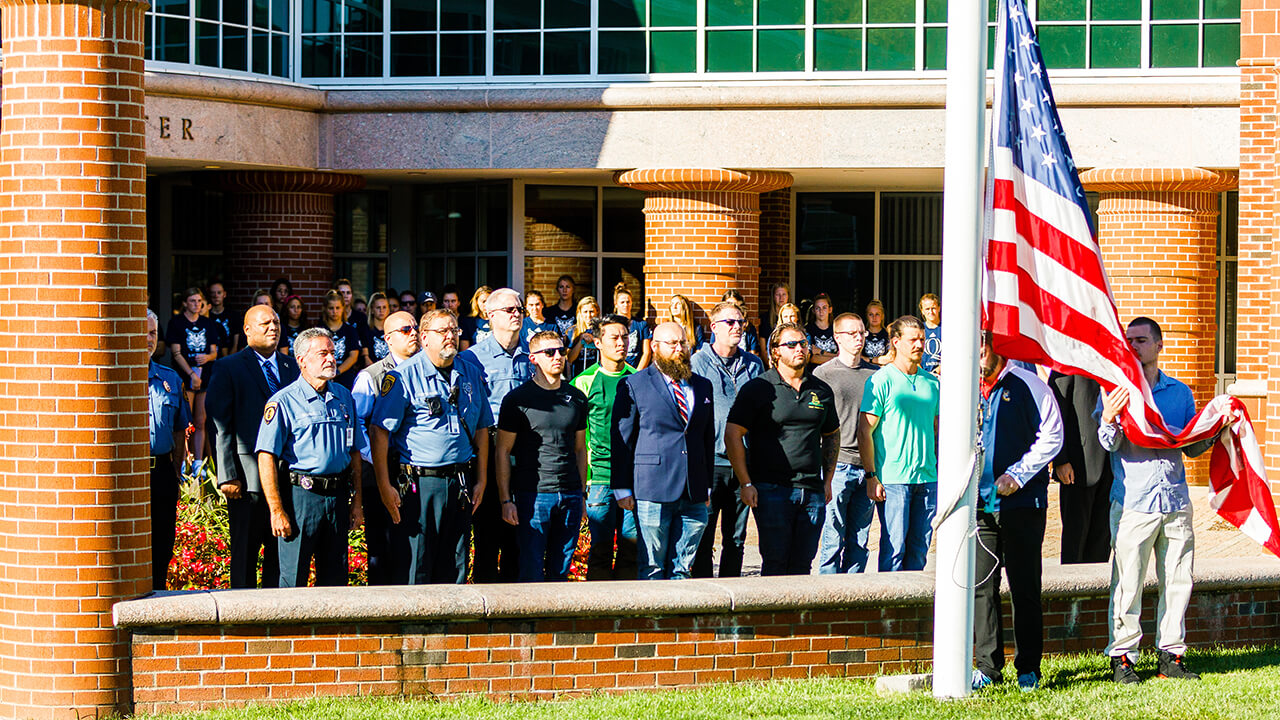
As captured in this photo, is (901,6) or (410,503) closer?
(410,503)

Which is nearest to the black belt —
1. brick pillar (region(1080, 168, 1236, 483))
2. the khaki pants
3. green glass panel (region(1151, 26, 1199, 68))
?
the khaki pants

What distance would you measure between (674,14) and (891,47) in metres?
2.23

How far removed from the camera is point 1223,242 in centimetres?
1791

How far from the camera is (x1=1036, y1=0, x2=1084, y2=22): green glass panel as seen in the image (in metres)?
15.9

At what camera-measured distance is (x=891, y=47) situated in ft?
53.1

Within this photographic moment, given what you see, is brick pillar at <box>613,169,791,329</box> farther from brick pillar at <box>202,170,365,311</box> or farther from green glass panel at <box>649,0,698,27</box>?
brick pillar at <box>202,170,365,311</box>

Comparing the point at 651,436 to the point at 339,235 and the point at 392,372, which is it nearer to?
the point at 392,372

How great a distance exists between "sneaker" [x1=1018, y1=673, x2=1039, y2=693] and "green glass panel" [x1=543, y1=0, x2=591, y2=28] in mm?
10495

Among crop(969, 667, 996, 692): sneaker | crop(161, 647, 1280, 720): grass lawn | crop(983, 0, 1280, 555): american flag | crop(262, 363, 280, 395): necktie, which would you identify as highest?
crop(983, 0, 1280, 555): american flag

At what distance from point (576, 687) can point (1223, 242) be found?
12.8 meters

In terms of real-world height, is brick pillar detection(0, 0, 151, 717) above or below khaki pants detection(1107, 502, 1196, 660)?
above

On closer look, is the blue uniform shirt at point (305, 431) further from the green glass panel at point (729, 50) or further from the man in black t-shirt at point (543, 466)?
the green glass panel at point (729, 50)

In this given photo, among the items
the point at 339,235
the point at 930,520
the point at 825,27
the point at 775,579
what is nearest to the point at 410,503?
the point at 775,579

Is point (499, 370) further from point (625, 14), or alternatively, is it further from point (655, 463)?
point (625, 14)
